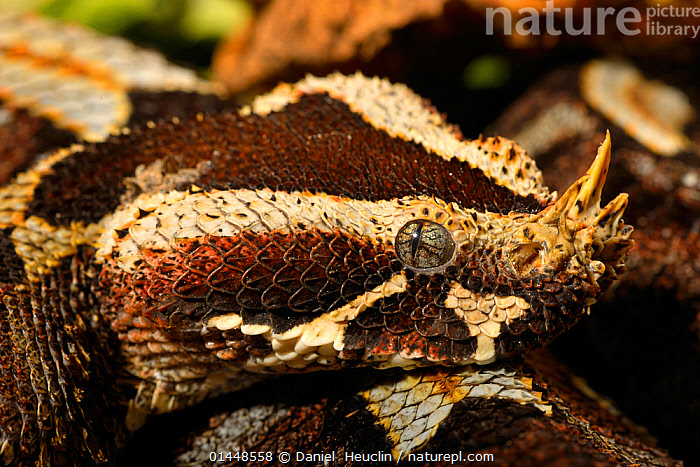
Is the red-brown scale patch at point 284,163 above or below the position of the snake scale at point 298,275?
above

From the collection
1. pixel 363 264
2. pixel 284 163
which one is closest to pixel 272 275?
pixel 363 264

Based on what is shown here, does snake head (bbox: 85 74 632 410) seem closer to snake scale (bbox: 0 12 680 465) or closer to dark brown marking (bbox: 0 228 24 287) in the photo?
snake scale (bbox: 0 12 680 465)

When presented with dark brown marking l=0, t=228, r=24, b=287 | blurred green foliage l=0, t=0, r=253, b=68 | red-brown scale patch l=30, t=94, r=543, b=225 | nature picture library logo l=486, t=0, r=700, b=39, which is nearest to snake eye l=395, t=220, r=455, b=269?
red-brown scale patch l=30, t=94, r=543, b=225

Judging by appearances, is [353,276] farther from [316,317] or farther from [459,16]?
[459,16]

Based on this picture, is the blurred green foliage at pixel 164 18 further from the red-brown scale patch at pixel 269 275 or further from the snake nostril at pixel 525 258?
the snake nostril at pixel 525 258

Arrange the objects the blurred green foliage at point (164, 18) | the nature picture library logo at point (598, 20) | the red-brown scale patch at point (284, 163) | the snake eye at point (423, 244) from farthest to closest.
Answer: the blurred green foliage at point (164, 18) → the nature picture library logo at point (598, 20) → the red-brown scale patch at point (284, 163) → the snake eye at point (423, 244)

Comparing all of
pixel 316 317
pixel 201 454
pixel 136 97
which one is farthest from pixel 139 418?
pixel 136 97

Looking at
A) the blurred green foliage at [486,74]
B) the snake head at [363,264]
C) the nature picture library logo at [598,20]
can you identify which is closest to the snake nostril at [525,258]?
the snake head at [363,264]
